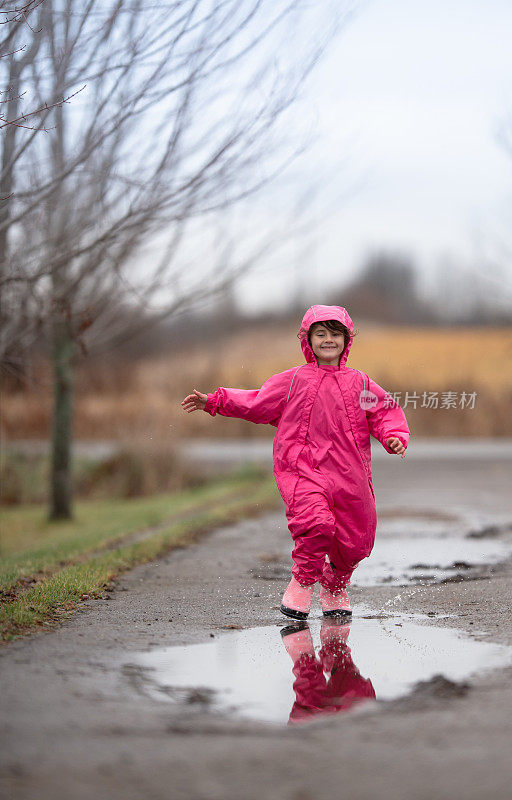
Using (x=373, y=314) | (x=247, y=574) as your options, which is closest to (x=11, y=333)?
(x=247, y=574)

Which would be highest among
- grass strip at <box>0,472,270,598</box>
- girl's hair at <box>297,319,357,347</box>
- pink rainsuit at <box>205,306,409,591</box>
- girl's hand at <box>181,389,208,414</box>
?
girl's hair at <box>297,319,357,347</box>

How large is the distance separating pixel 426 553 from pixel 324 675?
4006 millimetres

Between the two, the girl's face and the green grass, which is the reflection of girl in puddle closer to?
the green grass

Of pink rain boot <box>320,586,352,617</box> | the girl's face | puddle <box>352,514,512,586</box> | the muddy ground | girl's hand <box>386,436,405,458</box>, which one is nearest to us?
the muddy ground

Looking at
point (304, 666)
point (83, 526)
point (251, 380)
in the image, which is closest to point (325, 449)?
point (304, 666)

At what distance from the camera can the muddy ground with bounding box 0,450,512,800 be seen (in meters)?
2.85

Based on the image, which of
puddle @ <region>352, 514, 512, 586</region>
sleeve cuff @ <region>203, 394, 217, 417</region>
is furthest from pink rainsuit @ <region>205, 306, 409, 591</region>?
puddle @ <region>352, 514, 512, 586</region>

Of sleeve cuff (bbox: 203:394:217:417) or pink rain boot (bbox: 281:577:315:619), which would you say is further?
sleeve cuff (bbox: 203:394:217:417)

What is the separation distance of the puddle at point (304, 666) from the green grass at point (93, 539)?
0.91 meters

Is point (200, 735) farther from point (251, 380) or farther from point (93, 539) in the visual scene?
point (251, 380)

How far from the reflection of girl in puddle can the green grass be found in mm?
1218

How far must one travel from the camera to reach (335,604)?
5355 millimetres

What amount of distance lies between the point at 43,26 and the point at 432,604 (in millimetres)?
3920

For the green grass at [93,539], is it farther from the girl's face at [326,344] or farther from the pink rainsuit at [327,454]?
the girl's face at [326,344]
